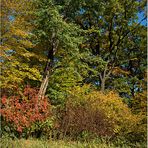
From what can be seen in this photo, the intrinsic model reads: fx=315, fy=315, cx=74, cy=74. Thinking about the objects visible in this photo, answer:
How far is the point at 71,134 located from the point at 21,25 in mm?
6701

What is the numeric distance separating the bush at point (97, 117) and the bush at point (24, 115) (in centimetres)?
120

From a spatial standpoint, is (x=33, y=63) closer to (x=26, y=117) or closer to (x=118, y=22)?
(x=26, y=117)

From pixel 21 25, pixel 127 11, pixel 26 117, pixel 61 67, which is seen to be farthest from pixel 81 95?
pixel 127 11

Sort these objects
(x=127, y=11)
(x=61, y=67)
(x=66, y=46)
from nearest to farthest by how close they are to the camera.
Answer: (x=66, y=46), (x=61, y=67), (x=127, y=11)

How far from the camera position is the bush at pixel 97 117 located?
56.4 ft

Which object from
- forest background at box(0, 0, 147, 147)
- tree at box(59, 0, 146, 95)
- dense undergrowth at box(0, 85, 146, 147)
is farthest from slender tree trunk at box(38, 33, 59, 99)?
tree at box(59, 0, 146, 95)

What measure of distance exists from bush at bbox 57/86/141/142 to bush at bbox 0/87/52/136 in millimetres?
1195

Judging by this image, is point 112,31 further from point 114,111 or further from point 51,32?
point 114,111

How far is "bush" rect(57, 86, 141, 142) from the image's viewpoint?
56.4ft

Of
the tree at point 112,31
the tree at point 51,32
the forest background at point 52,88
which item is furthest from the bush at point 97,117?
the tree at point 112,31

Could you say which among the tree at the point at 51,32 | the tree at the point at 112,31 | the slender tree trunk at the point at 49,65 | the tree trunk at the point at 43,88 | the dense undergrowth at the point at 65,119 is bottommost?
the dense undergrowth at the point at 65,119

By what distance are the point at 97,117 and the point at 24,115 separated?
4068 millimetres

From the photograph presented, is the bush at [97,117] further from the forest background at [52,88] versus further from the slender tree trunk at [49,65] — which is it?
the slender tree trunk at [49,65]

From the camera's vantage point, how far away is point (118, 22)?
1057 inches
